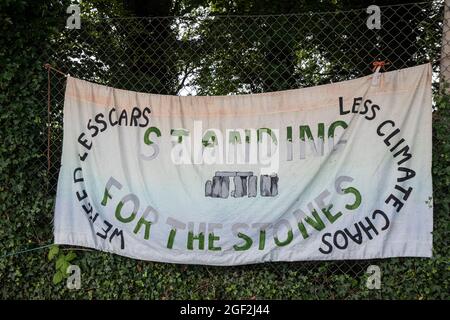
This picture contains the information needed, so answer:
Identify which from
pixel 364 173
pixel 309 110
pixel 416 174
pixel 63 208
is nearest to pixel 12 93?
pixel 63 208

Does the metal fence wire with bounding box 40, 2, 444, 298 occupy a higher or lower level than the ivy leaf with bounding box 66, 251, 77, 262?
higher

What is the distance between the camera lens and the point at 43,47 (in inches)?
143

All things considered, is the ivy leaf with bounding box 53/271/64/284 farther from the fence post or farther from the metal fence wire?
the fence post

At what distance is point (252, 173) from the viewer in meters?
3.35

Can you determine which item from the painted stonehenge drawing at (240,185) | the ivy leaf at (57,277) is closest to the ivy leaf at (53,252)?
the ivy leaf at (57,277)

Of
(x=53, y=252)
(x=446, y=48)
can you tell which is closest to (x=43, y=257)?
(x=53, y=252)

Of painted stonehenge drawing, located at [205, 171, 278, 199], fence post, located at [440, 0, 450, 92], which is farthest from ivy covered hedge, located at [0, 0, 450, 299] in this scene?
fence post, located at [440, 0, 450, 92]

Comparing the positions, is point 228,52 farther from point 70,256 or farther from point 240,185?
point 70,256

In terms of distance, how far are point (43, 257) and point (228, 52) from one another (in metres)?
2.28

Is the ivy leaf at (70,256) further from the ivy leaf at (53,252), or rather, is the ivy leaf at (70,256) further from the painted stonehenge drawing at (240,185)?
the painted stonehenge drawing at (240,185)

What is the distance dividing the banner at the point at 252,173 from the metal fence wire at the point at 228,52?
41 cm

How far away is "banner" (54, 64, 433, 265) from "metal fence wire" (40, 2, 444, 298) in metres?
0.41

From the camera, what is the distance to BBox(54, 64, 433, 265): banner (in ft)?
10.3

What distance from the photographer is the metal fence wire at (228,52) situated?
3760 millimetres
